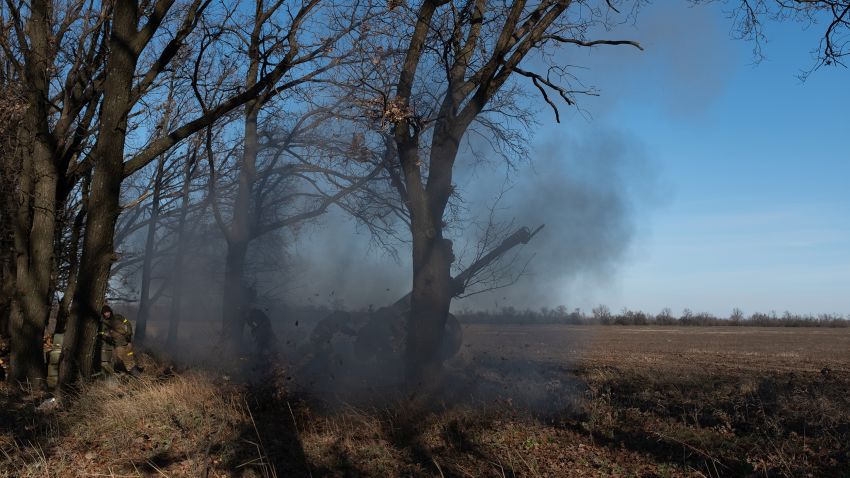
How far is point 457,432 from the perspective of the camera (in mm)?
7832

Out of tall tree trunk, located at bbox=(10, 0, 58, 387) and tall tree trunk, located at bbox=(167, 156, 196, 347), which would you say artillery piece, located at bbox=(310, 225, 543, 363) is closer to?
tall tree trunk, located at bbox=(10, 0, 58, 387)

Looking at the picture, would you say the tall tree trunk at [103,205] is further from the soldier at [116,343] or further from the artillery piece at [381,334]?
the artillery piece at [381,334]

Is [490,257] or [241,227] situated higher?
[241,227]

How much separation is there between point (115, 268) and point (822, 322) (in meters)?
52.2

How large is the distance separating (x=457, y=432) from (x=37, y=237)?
8834 millimetres

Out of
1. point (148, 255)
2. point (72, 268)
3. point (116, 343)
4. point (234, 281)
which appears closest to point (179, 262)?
point (148, 255)

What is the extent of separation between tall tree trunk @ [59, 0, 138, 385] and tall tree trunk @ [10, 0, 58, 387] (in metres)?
2.04

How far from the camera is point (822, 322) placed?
5588 centimetres

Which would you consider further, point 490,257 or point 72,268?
point 72,268

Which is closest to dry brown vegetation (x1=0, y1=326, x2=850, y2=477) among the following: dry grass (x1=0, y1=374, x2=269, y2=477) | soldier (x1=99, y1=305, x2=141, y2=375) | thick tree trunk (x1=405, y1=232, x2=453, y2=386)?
dry grass (x1=0, y1=374, x2=269, y2=477)

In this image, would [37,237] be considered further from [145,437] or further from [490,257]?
[490,257]

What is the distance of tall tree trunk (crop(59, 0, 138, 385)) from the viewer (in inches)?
405

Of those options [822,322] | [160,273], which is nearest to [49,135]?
[160,273]

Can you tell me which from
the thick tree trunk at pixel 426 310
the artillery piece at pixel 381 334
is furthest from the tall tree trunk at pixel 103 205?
the artillery piece at pixel 381 334
